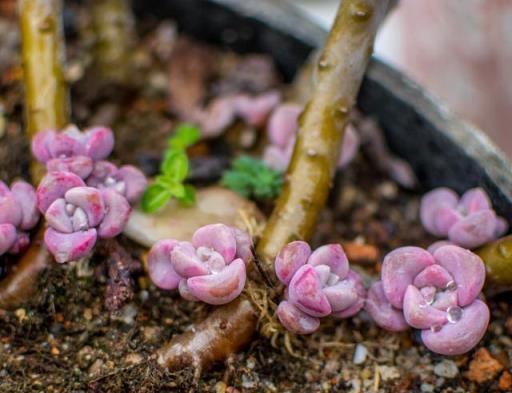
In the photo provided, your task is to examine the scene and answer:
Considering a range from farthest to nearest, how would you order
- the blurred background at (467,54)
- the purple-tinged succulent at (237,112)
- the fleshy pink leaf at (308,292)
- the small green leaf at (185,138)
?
the blurred background at (467,54) → the purple-tinged succulent at (237,112) → the small green leaf at (185,138) → the fleshy pink leaf at (308,292)

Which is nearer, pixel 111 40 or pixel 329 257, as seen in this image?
pixel 329 257

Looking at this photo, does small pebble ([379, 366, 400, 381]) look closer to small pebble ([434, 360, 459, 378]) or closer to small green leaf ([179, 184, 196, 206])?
small pebble ([434, 360, 459, 378])

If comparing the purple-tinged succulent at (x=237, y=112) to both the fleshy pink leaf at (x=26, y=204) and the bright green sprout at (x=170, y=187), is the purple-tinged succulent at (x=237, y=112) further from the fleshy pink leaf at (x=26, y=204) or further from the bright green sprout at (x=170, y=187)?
the fleshy pink leaf at (x=26, y=204)

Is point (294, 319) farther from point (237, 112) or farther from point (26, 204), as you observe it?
point (237, 112)

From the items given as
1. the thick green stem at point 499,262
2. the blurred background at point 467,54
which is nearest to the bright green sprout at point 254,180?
the thick green stem at point 499,262

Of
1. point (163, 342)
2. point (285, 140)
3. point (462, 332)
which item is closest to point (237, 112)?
point (285, 140)

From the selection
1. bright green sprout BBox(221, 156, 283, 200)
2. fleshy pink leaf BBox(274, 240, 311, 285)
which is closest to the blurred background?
bright green sprout BBox(221, 156, 283, 200)
